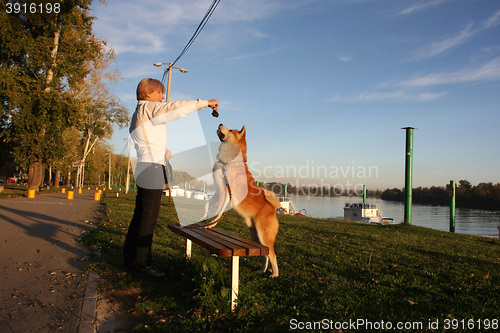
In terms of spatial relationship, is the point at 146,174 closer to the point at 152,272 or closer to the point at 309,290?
the point at 152,272

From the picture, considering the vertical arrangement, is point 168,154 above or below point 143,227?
above

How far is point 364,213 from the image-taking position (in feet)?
129

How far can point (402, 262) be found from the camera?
17.2 ft

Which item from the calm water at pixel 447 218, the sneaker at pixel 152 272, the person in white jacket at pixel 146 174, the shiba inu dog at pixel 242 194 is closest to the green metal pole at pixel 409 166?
the calm water at pixel 447 218

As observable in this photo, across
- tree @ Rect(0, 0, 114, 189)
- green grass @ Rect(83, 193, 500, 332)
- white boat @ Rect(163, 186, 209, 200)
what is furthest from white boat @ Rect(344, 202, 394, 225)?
white boat @ Rect(163, 186, 209, 200)

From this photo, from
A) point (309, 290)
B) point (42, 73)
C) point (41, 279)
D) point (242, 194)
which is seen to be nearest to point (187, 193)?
point (242, 194)

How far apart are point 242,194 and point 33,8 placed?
2550cm

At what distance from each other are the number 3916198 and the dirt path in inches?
829

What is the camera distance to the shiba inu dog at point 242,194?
158 inches

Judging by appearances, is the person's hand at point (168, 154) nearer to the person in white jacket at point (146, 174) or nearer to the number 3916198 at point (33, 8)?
the person in white jacket at point (146, 174)

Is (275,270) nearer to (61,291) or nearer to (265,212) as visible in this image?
(265,212)

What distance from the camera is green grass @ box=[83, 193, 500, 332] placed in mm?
2920

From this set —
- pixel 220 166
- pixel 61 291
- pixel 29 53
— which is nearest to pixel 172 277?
pixel 61 291

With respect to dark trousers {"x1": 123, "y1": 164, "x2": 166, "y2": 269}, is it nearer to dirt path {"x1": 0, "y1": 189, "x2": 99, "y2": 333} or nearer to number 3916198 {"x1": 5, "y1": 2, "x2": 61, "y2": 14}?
dirt path {"x1": 0, "y1": 189, "x2": 99, "y2": 333}
